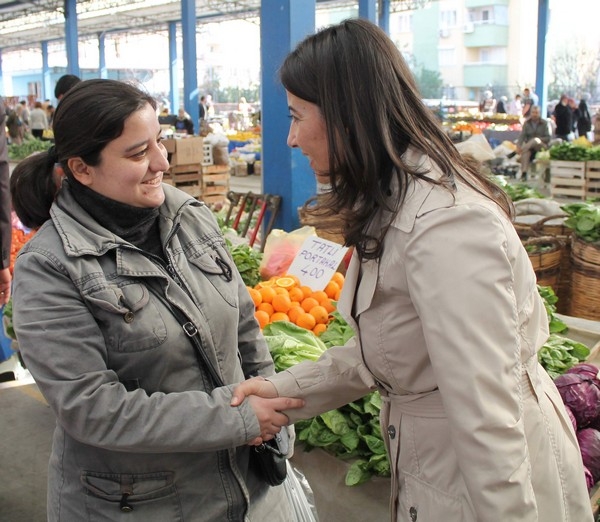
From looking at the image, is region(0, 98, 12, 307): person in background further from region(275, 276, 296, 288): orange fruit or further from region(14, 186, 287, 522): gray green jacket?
region(14, 186, 287, 522): gray green jacket

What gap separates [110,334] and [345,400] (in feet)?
2.07

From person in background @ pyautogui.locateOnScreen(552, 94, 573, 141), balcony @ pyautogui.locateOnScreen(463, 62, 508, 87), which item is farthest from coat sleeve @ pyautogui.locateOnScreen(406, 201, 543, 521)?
balcony @ pyautogui.locateOnScreen(463, 62, 508, 87)

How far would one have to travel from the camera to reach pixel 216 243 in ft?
5.70

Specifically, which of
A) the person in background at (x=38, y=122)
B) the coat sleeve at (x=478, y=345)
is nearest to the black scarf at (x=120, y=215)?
the coat sleeve at (x=478, y=345)

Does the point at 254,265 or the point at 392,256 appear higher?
the point at 392,256

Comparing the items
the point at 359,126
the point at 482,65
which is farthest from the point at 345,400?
the point at 482,65

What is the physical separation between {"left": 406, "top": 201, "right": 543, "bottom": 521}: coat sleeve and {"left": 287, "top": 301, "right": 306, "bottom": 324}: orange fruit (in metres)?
2.22

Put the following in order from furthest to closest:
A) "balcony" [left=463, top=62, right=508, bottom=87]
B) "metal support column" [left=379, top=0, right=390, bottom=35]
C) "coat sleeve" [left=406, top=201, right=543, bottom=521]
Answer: "balcony" [left=463, top=62, right=508, bottom=87]
"metal support column" [left=379, top=0, right=390, bottom=35]
"coat sleeve" [left=406, top=201, right=543, bottom=521]

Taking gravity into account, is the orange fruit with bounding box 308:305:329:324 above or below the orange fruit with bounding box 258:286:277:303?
below

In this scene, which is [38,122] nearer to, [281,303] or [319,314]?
[281,303]

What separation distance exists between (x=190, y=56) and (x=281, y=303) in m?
17.6

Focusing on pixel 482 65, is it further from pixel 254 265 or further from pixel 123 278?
pixel 123 278

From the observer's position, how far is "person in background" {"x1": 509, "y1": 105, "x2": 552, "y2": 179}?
14.1m

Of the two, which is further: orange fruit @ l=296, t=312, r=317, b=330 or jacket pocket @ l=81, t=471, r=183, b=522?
orange fruit @ l=296, t=312, r=317, b=330
